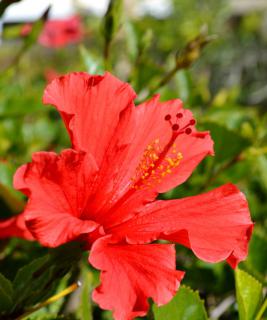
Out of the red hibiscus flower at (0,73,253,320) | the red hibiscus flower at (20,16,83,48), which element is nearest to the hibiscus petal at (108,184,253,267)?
the red hibiscus flower at (0,73,253,320)

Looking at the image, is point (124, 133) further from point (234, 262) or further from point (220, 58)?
point (220, 58)

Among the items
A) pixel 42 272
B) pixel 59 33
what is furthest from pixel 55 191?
pixel 59 33

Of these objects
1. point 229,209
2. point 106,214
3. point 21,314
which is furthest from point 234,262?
point 21,314

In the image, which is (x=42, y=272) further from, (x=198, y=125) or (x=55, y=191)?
(x=198, y=125)

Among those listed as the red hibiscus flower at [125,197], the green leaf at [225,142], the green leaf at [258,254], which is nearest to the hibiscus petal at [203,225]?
the red hibiscus flower at [125,197]

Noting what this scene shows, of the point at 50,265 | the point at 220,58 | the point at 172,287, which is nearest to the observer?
the point at 172,287

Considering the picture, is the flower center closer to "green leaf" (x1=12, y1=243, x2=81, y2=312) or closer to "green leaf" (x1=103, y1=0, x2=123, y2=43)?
"green leaf" (x1=12, y1=243, x2=81, y2=312)
